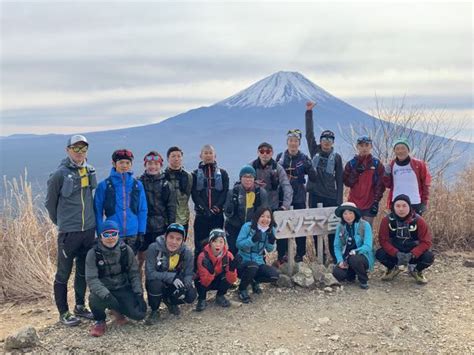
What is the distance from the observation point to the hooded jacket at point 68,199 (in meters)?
4.46

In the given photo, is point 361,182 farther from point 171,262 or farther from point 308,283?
point 171,262

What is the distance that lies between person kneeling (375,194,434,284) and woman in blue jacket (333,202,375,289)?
27 centimetres

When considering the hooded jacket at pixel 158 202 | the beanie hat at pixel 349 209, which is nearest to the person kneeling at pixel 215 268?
the hooded jacket at pixel 158 202

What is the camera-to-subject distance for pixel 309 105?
6848 millimetres

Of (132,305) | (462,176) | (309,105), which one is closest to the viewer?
(132,305)

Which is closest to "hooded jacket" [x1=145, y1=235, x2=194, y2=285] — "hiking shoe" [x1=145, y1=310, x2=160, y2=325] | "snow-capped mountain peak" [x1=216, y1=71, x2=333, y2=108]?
"hiking shoe" [x1=145, y1=310, x2=160, y2=325]

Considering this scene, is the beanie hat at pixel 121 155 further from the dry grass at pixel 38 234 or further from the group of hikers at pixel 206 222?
the dry grass at pixel 38 234

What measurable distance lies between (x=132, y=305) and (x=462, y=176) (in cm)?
676

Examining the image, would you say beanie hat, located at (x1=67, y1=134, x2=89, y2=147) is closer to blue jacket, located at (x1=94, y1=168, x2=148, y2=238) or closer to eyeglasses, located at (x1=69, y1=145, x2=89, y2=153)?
eyeglasses, located at (x1=69, y1=145, x2=89, y2=153)

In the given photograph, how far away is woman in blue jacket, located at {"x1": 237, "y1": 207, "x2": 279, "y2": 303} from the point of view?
17.1ft

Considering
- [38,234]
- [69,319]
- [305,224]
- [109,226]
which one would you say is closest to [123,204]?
[109,226]

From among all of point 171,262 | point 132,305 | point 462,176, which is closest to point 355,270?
point 171,262

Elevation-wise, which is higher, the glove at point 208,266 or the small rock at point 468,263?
the glove at point 208,266

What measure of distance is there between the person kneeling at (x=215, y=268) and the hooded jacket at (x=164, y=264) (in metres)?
0.18
